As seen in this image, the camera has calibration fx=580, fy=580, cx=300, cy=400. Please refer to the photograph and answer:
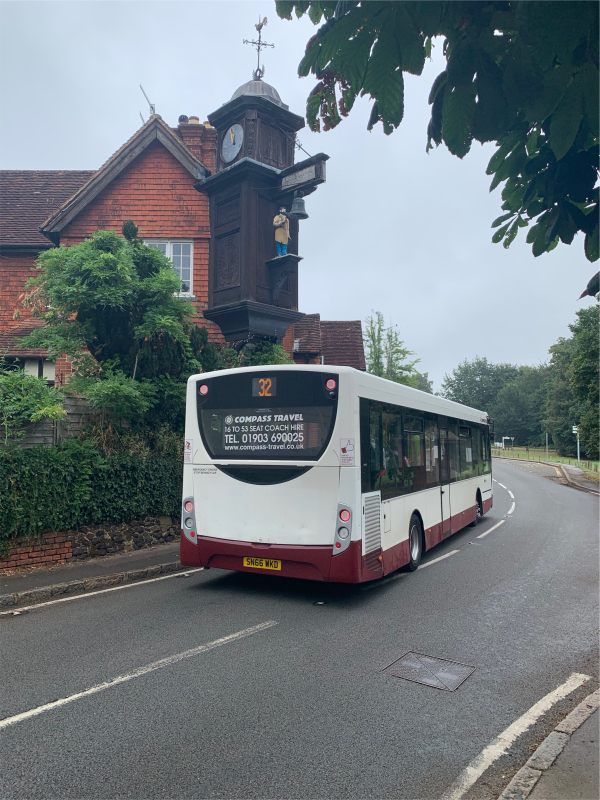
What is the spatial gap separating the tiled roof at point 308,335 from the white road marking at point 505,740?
1746 centimetres

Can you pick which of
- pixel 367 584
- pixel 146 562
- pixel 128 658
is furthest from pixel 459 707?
pixel 146 562

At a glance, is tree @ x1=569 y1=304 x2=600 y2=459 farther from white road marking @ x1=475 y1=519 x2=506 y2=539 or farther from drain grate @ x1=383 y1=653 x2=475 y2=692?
drain grate @ x1=383 y1=653 x2=475 y2=692

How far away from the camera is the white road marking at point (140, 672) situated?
423cm

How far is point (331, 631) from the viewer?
641cm

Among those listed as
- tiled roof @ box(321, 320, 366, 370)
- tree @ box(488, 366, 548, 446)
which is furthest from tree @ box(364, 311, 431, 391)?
tree @ box(488, 366, 548, 446)

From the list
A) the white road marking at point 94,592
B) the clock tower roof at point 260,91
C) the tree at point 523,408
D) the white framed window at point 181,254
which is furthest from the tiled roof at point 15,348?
the tree at point 523,408

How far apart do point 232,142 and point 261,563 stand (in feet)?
40.9

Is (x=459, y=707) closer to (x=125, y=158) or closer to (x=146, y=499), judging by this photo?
(x=146, y=499)

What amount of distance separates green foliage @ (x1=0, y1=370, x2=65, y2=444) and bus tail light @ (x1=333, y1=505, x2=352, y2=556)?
5.01 meters

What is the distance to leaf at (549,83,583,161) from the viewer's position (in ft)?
7.82

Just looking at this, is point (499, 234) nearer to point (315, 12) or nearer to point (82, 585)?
point (315, 12)

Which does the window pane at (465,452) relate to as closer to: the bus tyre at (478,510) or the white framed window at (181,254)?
the bus tyre at (478,510)

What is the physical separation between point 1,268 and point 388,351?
25835 mm

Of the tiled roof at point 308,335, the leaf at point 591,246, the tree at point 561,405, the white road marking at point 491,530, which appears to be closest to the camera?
the leaf at point 591,246
